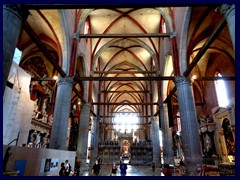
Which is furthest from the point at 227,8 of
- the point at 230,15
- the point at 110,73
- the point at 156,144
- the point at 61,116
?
the point at 156,144

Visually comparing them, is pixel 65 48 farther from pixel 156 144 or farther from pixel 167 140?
pixel 156 144

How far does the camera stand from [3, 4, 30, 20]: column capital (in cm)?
549

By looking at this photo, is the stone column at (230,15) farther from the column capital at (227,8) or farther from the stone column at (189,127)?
the stone column at (189,127)

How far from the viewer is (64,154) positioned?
30.2ft

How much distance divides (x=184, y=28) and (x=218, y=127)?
11.4 m

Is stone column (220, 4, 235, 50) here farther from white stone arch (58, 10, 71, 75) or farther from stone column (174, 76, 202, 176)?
white stone arch (58, 10, 71, 75)

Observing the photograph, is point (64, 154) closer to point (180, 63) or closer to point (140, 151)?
point (180, 63)

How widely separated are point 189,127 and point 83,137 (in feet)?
33.1

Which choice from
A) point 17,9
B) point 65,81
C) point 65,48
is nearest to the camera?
point 17,9

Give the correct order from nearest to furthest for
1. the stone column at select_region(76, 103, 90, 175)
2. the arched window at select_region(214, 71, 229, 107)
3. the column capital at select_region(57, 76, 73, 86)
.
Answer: the column capital at select_region(57, 76, 73, 86)
the stone column at select_region(76, 103, 90, 175)
the arched window at select_region(214, 71, 229, 107)

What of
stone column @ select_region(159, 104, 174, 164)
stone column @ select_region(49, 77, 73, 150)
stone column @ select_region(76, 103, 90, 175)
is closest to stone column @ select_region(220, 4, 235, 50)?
stone column @ select_region(49, 77, 73, 150)

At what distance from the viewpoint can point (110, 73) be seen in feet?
63.8

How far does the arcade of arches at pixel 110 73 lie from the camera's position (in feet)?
26.2

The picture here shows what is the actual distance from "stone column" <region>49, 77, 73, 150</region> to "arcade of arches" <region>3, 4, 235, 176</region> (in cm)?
6
